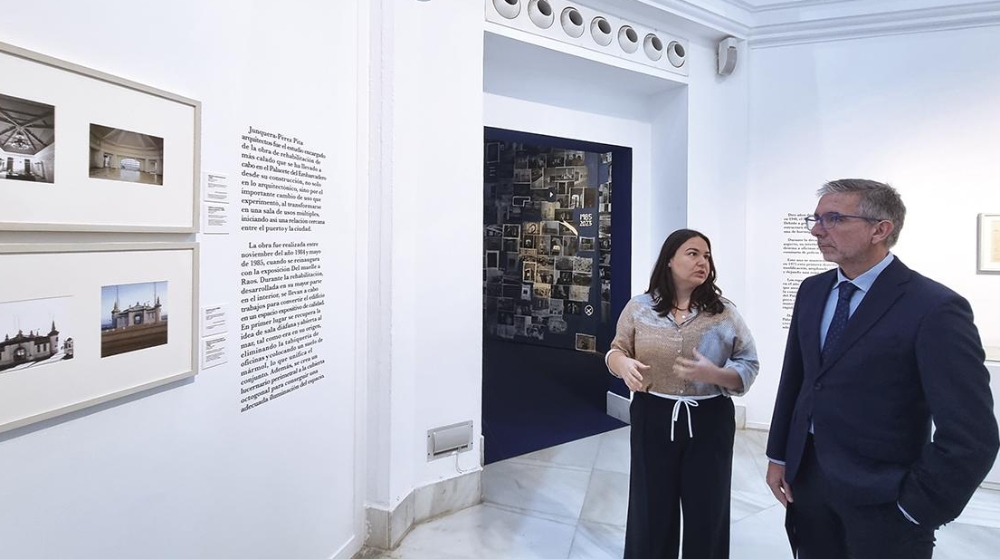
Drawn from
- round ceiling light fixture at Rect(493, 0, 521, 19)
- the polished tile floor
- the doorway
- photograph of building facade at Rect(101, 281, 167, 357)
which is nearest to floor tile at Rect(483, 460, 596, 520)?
the polished tile floor

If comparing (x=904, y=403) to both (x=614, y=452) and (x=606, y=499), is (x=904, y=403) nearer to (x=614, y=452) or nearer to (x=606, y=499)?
(x=606, y=499)

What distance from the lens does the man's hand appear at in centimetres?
207

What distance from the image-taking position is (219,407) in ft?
6.58

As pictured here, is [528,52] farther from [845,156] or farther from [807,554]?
[807,554]

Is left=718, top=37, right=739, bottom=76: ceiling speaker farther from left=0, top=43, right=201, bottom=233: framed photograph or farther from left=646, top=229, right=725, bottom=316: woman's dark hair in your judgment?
left=0, top=43, right=201, bottom=233: framed photograph

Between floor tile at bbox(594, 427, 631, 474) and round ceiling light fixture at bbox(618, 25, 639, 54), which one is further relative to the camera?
round ceiling light fixture at bbox(618, 25, 639, 54)

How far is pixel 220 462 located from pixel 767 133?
16.4 ft

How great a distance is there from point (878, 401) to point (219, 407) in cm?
230

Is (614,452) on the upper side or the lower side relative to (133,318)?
lower

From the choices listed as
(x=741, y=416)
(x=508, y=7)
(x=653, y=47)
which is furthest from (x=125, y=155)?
(x=741, y=416)

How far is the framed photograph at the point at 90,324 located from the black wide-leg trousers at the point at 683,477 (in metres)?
1.87

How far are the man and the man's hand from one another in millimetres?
17

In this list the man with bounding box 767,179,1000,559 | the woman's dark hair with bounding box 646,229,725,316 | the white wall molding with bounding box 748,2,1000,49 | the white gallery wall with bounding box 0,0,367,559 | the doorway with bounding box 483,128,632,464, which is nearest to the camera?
the white gallery wall with bounding box 0,0,367,559

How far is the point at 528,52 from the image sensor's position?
3967 millimetres
